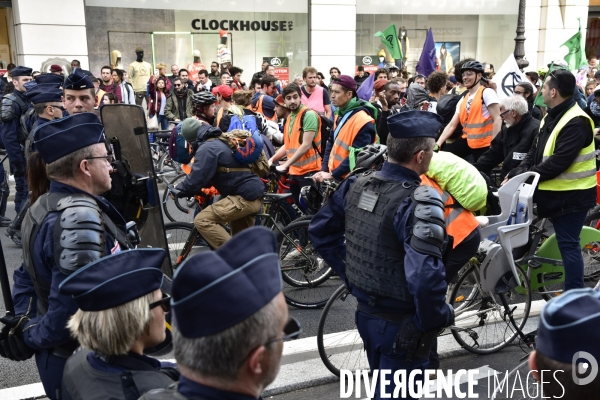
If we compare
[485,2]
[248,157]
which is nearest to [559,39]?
[485,2]

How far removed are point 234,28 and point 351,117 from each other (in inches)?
592

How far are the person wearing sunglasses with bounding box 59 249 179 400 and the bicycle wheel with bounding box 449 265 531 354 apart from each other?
3052 millimetres

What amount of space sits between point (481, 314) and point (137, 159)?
2882mm

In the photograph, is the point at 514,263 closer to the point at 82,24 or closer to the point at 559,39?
the point at 82,24

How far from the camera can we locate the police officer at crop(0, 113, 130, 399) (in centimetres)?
260

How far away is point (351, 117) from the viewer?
21.0 ft

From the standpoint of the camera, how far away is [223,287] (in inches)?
62.6

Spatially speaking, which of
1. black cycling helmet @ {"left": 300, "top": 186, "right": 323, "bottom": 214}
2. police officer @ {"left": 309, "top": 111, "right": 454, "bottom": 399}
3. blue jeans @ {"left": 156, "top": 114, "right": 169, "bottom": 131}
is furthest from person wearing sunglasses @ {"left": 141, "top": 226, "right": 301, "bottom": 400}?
blue jeans @ {"left": 156, "top": 114, "right": 169, "bottom": 131}

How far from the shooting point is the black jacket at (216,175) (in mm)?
5551

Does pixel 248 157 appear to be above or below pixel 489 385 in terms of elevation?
above

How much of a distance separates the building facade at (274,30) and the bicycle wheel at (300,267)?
12034 millimetres

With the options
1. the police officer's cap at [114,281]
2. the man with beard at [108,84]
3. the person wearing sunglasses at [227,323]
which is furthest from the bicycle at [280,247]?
the man with beard at [108,84]

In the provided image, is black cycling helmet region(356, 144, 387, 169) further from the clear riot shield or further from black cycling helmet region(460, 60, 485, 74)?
black cycling helmet region(460, 60, 485, 74)

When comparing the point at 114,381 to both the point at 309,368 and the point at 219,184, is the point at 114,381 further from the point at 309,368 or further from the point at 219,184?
the point at 219,184
